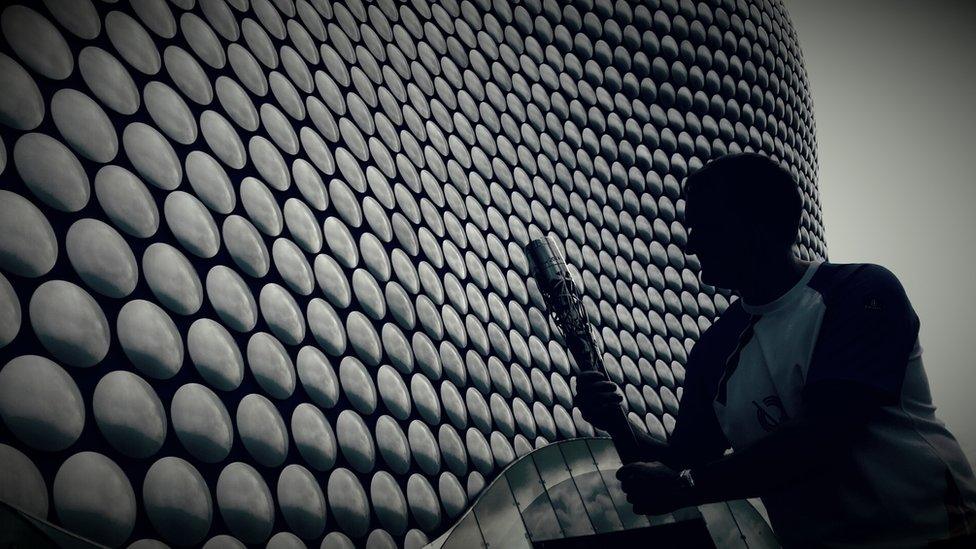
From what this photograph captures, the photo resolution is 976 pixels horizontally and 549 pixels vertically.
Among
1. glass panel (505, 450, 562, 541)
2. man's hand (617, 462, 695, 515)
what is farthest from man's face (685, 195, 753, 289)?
glass panel (505, 450, 562, 541)

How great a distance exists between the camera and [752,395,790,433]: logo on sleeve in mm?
1381

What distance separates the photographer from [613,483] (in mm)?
4289

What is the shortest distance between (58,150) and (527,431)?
10.8 feet

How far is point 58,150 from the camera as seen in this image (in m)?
2.01

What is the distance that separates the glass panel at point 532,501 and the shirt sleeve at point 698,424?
2062mm

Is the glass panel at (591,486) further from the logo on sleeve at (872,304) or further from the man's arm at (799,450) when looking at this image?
the logo on sleeve at (872,304)

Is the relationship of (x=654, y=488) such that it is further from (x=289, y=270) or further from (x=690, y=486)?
(x=289, y=270)

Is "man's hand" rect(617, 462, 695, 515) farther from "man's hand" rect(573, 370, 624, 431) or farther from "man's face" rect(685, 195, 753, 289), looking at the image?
"man's face" rect(685, 195, 753, 289)

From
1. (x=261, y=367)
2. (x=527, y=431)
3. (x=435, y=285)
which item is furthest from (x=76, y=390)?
(x=527, y=431)

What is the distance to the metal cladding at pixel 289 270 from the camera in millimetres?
1833

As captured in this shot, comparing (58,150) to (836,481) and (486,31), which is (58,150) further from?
(486,31)

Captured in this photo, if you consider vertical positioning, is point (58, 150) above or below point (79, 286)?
above

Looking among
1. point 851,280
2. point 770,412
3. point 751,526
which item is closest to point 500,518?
point 770,412

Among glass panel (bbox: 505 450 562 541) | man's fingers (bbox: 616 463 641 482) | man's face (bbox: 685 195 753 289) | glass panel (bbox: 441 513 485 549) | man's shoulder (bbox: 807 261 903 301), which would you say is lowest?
glass panel (bbox: 505 450 562 541)
